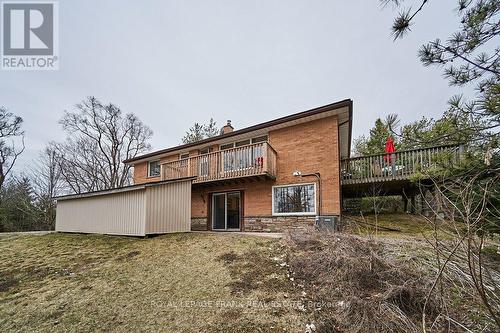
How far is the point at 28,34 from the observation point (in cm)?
948

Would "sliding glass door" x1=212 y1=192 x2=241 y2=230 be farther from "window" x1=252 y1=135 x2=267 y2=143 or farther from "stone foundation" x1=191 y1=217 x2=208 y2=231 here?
"window" x1=252 y1=135 x2=267 y2=143

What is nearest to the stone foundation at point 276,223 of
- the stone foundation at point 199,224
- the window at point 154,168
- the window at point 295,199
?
the window at point 295,199

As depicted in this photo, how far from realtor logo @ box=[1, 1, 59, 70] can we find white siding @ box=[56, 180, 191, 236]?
20.4 ft

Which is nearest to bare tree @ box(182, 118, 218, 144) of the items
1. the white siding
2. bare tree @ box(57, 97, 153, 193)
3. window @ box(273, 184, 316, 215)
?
bare tree @ box(57, 97, 153, 193)

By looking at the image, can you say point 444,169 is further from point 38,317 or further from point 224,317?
point 38,317

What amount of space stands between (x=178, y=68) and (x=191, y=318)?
15215 mm

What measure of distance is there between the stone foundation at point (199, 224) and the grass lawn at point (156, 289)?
5.05 meters

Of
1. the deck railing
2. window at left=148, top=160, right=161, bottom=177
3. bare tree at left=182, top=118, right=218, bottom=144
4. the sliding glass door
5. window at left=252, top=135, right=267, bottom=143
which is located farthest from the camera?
bare tree at left=182, top=118, right=218, bottom=144

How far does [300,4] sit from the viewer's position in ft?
22.3

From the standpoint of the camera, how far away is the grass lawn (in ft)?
12.7

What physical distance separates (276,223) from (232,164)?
11.6 ft

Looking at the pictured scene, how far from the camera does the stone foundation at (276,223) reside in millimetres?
10284

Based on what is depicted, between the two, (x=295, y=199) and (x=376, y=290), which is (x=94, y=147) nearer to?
(x=295, y=199)

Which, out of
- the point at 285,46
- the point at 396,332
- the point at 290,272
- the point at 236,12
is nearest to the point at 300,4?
the point at 236,12
